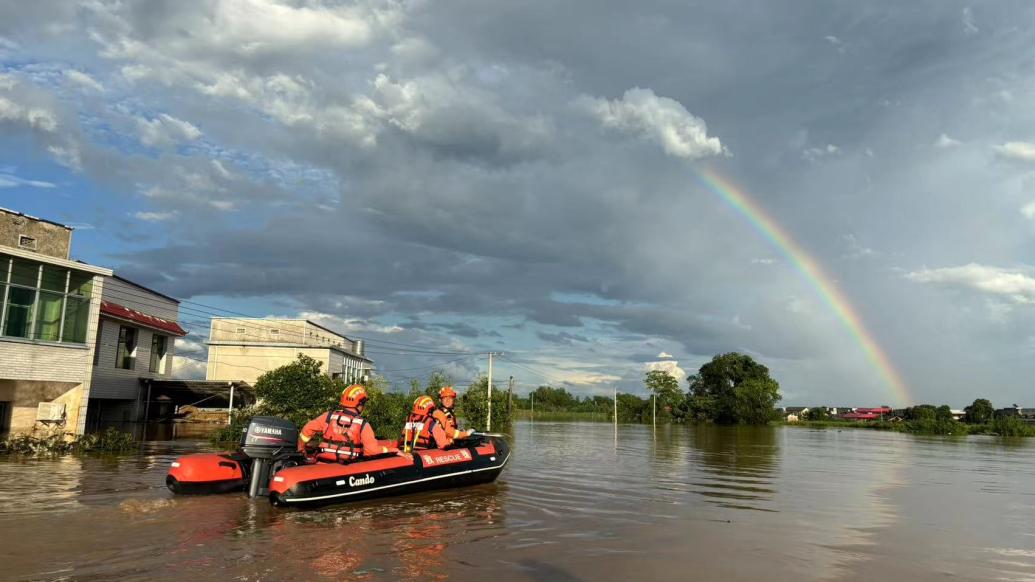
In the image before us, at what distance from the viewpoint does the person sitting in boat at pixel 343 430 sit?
38.5ft

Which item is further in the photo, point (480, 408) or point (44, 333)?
point (480, 408)

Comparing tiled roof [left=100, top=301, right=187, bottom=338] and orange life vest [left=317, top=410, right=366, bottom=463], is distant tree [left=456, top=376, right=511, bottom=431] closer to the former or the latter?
tiled roof [left=100, top=301, right=187, bottom=338]

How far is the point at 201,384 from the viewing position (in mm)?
34250

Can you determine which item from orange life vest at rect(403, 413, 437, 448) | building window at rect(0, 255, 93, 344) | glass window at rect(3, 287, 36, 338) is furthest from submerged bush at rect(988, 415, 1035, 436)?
glass window at rect(3, 287, 36, 338)

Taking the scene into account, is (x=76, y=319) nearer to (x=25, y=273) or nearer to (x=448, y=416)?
(x=25, y=273)

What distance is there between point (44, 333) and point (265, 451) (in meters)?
12.6

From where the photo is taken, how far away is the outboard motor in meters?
11.6

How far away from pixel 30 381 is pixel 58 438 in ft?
9.08

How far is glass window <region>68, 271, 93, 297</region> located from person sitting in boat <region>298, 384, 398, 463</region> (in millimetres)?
13213

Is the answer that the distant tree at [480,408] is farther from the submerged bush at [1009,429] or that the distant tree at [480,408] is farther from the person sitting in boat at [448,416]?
the submerged bush at [1009,429]

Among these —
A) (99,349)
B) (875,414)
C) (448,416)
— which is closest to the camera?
(448,416)

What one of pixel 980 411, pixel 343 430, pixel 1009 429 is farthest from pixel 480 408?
pixel 980 411

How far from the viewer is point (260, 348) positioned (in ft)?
156

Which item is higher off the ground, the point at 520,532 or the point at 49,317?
the point at 49,317
